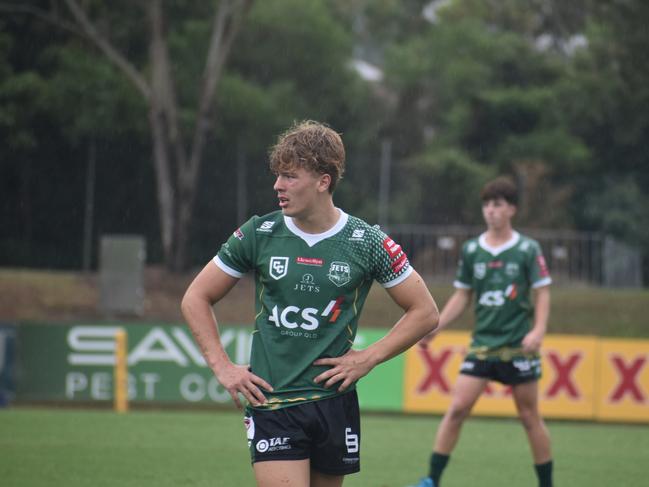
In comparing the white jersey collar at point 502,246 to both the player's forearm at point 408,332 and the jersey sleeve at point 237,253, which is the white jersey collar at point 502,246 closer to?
the player's forearm at point 408,332

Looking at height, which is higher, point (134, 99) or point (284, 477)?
point (134, 99)

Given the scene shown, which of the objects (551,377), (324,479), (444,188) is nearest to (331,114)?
(444,188)

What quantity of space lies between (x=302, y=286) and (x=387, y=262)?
404mm

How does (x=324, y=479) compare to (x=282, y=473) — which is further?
(x=324, y=479)

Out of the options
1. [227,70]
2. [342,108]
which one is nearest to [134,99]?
[227,70]

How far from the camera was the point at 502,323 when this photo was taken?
820cm

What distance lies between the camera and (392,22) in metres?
47.0

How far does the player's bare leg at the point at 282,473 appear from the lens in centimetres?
452

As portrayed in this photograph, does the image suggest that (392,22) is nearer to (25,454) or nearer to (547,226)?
(547,226)

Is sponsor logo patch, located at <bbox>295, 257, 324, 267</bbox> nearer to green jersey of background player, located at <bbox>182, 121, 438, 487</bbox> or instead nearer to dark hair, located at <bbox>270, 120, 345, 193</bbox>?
green jersey of background player, located at <bbox>182, 121, 438, 487</bbox>

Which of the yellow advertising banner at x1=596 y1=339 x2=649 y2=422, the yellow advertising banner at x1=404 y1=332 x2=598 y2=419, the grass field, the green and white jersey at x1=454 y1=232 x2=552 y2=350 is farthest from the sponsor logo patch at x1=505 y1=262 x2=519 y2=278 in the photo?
A: the yellow advertising banner at x1=596 y1=339 x2=649 y2=422

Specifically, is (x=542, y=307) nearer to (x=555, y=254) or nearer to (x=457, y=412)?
(x=457, y=412)

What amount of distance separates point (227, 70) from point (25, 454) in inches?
973

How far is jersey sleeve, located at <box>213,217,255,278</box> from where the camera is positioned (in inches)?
188
